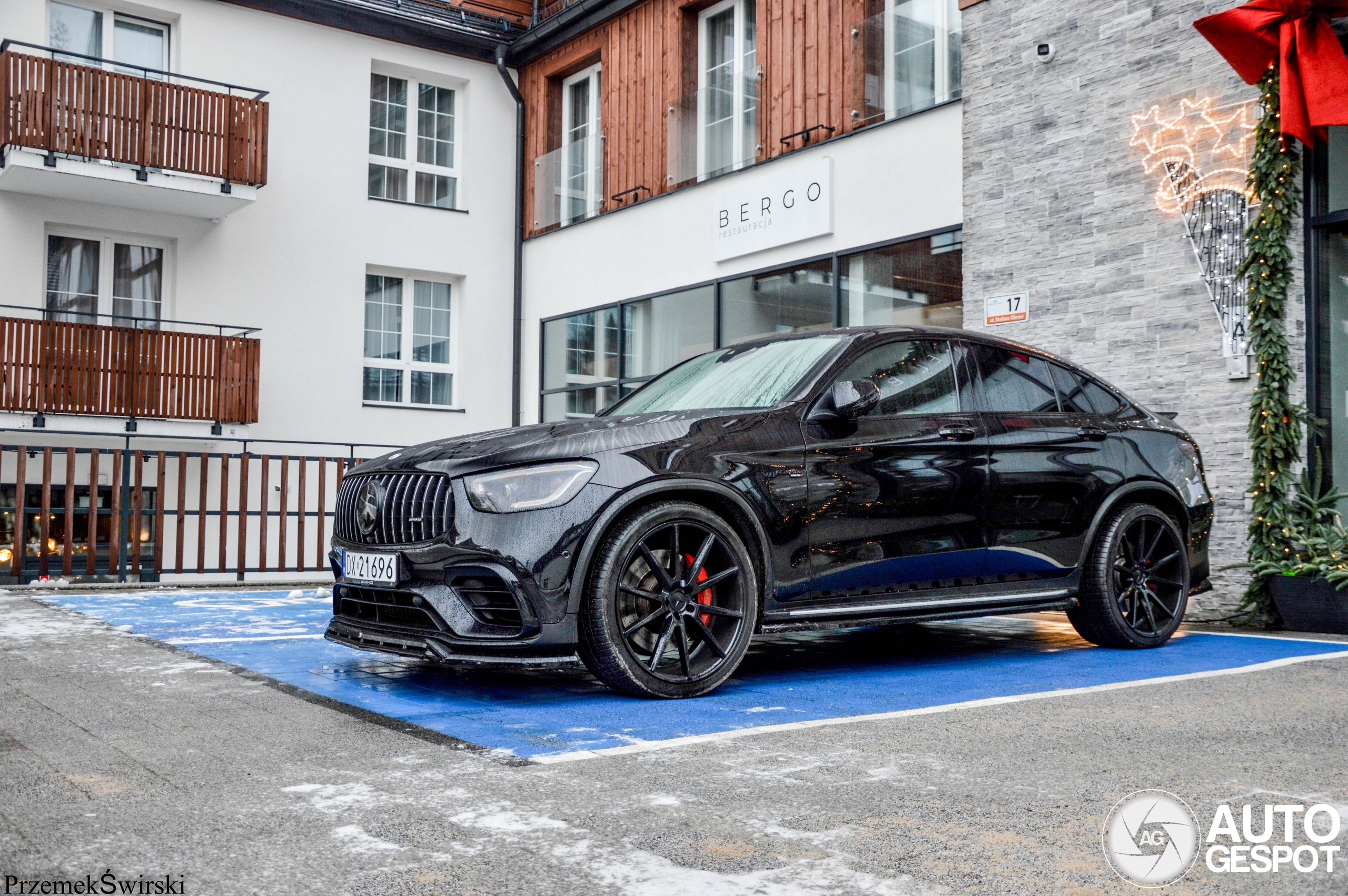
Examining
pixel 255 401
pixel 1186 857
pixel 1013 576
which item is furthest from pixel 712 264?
pixel 1186 857

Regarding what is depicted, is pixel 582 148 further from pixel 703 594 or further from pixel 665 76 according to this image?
pixel 703 594

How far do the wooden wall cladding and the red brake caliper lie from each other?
A: 8722 mm

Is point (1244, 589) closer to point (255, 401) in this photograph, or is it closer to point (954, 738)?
point (954, 738)

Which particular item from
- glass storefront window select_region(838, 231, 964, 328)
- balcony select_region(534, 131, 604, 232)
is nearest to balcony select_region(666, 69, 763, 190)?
balcony select_region(534, 131, 604, 232)

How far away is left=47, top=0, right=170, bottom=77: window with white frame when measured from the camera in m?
15.7

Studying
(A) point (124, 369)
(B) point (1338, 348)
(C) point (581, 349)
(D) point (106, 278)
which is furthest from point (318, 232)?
(B) point (1338, 348)

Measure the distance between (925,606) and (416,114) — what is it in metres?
14.8

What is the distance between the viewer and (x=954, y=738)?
4.11 m

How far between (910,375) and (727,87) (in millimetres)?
9320

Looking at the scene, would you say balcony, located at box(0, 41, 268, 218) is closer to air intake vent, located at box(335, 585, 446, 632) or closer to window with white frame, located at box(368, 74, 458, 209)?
window with white frame, located at box(368, 74, 458, 209)

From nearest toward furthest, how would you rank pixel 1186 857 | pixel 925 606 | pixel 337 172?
pixel 1186 857, pixel 925 606, pixel 337 172

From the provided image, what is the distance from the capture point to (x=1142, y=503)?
6680 millimetres

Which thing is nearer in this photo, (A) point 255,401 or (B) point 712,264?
(B) point 712,264

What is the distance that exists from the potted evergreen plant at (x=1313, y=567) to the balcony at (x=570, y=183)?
10.4m
